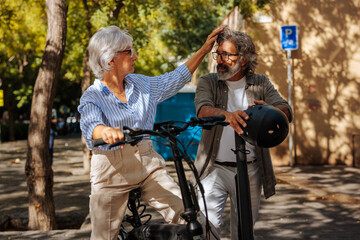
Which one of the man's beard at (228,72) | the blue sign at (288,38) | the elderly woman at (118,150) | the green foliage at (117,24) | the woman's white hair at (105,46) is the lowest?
the elderly woman at (118,150)

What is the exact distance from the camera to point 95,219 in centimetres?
329

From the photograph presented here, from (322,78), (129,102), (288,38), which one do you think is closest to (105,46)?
(129,102)

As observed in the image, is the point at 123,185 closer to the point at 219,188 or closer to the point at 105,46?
the point at 105,46

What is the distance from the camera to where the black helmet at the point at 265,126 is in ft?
10.2

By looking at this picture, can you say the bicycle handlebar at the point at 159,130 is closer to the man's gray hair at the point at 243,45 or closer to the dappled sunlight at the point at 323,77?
the man's gray hair at the point at 243,45

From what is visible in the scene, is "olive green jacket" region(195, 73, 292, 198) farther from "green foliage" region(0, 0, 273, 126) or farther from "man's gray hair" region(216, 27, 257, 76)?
"green foliage" region(0, 0, 273, 126)

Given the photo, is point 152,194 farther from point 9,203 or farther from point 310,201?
point 9,203

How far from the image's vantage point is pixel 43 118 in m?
7.86

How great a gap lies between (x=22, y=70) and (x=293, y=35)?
91.7 ft

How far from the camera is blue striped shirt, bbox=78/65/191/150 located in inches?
122

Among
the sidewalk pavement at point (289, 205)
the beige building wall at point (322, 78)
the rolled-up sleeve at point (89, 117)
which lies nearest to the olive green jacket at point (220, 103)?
the rolled-up sleeve at point (89, 117)

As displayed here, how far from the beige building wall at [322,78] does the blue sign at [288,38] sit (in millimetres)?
841

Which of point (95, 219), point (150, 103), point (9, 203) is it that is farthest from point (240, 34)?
point (9, 203)

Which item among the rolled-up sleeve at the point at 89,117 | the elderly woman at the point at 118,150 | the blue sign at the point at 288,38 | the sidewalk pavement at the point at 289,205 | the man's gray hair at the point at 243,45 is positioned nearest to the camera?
the rolled-up sleeve at the point at 89,117
